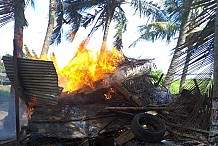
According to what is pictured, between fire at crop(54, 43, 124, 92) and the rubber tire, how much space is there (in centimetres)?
216

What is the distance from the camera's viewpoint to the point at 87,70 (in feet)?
37.4

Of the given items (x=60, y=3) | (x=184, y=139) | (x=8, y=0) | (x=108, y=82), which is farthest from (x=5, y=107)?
(x=184, y=139)

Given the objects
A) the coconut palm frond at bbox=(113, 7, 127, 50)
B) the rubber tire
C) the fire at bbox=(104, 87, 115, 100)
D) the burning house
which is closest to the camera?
the burning house

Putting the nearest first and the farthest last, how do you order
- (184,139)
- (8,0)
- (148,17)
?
(184,139), (8,0), (148,17)

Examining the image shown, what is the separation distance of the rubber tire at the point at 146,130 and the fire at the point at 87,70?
2.16m

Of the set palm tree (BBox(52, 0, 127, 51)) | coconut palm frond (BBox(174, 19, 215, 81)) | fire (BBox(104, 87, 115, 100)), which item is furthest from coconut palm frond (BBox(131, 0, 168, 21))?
coconut palm frond (BBox(174, 19, 215, 81))

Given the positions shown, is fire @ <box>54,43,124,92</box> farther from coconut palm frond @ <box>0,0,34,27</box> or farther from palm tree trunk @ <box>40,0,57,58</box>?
coconut palm frond @ <box>0,0,34,27</box>

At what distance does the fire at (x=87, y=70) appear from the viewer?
1090cm

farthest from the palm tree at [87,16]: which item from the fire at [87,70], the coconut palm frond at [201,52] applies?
the coconut palm frond at [201,52]

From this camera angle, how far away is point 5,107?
22.7 meters

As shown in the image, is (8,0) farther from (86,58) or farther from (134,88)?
(134,88)

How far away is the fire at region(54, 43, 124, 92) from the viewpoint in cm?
1090

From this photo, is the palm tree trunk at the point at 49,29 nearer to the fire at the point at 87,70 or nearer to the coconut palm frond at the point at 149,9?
the fire at the point at 87,70

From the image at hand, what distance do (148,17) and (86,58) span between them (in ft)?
26.1
